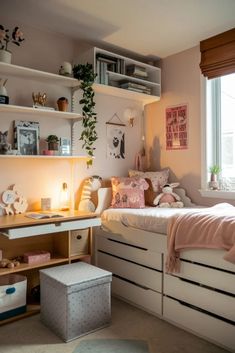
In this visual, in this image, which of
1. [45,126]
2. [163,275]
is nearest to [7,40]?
[45,126]

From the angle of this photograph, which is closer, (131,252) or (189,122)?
(131,252)

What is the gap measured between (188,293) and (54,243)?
1.23 meters

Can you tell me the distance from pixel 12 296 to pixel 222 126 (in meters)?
2.35

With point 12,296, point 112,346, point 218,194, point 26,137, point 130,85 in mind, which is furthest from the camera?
point 130,85

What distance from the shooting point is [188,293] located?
6.88 feet

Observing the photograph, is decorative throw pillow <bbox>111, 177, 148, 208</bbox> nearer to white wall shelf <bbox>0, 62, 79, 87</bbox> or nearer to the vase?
white wall shelf <bbox>0, 62, 79, 87</bbox>

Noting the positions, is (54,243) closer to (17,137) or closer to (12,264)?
(12,264)

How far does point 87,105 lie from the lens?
284cm

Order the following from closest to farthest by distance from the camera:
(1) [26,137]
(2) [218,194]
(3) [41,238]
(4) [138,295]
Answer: (4) [138,295]
(1) [26,137]
(3) [41,238]
(2) [218,194]

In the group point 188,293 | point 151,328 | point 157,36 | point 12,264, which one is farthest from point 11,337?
point 157,36

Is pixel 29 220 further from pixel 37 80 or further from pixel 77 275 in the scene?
pixel 37 80

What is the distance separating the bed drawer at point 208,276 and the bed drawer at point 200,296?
1.7 inches

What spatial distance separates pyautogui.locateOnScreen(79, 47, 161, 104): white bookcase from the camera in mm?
2797

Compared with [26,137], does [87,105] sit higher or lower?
higher
